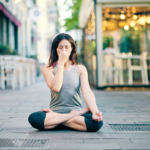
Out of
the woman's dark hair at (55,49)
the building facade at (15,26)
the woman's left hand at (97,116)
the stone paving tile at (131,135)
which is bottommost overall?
the stone paving tile at (131,135)

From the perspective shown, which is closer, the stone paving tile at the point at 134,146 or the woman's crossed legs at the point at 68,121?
the stone paving tile at the point at 134,146

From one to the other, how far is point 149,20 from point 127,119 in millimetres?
7028

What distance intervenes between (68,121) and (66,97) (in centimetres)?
28

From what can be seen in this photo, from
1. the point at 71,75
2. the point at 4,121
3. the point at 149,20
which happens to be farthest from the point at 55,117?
the point at 149,20

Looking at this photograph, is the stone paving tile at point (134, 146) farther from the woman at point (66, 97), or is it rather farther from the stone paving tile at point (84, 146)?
the woman at point (66, 97)

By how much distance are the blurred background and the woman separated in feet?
16.8

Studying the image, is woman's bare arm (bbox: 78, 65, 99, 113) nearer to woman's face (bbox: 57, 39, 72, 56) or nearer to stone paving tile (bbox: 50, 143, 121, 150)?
woman's face (bbox: 57, 39, 72, 56)

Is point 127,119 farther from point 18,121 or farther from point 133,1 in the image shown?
point 133,1

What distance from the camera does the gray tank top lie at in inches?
106

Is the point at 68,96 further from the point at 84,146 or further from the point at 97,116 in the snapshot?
the point at 84,146

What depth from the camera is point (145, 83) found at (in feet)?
27.7

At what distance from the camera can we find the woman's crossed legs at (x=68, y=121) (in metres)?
2.53

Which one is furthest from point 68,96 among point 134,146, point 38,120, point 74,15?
point 74,15

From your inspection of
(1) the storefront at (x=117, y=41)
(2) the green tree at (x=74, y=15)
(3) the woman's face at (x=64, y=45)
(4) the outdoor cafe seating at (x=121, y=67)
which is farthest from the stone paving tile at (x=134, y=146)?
(2) the green tree at (x=74, y=15)
